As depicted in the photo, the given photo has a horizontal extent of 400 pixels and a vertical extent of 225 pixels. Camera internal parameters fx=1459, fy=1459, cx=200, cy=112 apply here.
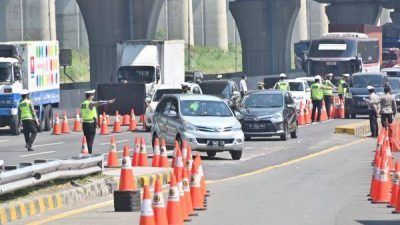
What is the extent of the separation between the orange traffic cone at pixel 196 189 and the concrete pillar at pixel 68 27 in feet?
275

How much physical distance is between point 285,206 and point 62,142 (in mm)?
18788

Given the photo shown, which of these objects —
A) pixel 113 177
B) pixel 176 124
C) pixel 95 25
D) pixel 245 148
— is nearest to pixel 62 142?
pixel 245 148

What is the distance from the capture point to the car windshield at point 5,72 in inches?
1670

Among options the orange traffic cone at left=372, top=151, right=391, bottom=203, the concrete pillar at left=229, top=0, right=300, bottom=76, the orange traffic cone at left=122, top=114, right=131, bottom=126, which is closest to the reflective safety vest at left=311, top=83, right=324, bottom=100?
the orange traffic cone at left=122, top=114, right=131, bottom=126

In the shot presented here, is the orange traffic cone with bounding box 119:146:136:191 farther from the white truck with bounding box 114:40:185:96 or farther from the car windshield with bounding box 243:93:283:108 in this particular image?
the white truck with bounding box 114:40:185:96

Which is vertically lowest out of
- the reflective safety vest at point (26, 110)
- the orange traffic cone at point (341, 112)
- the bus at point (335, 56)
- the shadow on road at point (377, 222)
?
the orange traffic cone at point (341, 112)

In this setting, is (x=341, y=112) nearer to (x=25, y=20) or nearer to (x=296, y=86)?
(x=296, y=86)

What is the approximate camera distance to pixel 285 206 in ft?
68.9

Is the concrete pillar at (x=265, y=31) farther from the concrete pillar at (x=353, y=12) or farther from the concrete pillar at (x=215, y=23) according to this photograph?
the concrete pillar at (x=215, y=23)

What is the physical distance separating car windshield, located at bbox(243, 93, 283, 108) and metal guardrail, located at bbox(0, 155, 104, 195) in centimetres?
1735

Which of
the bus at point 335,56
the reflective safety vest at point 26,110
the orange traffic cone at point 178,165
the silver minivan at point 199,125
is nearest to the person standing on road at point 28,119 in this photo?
the reflective safety vest at point 26,110

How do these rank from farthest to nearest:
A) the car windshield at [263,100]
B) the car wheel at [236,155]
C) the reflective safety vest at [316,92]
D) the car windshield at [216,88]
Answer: the reflective safety vest at [316,92] < the car windshield at [216,88] < the car windshield at [263,100] < the car wheel at [236,155]

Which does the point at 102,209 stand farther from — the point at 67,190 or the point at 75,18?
the point at 75,18

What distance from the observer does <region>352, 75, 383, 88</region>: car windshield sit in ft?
176
